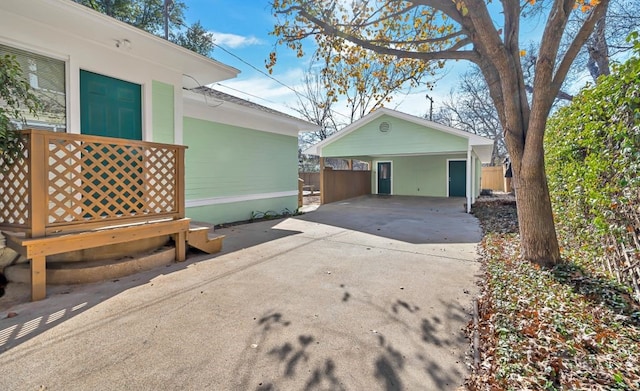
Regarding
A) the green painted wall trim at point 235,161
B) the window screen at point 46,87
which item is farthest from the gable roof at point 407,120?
the window screen at point 46,87

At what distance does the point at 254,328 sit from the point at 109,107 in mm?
4455

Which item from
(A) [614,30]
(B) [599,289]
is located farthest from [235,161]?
(A) [614,30]

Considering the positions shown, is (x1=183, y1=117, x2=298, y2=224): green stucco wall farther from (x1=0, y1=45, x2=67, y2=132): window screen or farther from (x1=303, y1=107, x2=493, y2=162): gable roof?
(x1=303, y1=107, x2=493, y2=162): gable roof

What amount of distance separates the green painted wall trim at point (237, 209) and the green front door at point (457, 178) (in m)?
10.4

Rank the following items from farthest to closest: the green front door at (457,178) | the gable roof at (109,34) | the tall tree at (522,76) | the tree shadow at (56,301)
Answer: the green front door at (457,178) → the gable roof at (109,34) → the tall tree at (522,76) → the tree shadow at (56,301)

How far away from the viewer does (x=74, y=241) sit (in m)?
3.61

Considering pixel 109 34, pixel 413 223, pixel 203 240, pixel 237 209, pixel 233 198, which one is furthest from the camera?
pixel 413 223

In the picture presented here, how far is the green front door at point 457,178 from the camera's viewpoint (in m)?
16.7

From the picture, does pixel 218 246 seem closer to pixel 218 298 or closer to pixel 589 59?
pixel 218 298

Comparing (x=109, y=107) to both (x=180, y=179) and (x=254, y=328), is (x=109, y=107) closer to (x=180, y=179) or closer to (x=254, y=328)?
(x=180, y=179)

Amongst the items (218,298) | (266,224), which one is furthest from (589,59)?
(218,298)

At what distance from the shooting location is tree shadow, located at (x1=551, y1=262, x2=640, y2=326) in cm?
274

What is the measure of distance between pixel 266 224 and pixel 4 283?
204 inches

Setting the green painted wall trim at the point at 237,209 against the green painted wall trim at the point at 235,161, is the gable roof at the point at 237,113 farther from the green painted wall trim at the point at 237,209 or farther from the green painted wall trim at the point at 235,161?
the green painted wall trim at the point at 237,209
